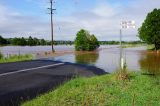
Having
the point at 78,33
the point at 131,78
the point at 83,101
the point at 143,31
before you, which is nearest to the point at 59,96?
the point at 83,101

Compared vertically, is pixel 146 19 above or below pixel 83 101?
above

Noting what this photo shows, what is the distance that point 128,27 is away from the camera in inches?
658

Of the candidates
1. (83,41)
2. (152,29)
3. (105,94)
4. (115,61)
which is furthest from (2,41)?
(105,94)

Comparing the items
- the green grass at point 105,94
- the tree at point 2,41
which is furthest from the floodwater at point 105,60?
the tree at point 2,41

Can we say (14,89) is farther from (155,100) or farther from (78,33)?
(78,33)

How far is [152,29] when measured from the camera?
70375mm

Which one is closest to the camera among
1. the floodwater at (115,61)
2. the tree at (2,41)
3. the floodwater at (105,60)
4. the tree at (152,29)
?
the floodwater at (115,61)

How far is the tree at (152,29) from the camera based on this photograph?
70.3 meters

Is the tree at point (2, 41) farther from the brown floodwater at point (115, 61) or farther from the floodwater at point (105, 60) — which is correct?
the brown floodwater at point (115, 61)

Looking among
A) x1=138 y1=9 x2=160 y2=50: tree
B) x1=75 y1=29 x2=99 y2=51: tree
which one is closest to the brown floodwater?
x1=75 y1=29 x2=99 y2=51: tree

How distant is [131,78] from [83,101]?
5.45m

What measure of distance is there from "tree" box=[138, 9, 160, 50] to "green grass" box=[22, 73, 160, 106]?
5801 centimetres

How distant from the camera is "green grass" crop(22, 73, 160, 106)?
9.98 metres

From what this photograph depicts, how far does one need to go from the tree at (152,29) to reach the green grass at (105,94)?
190 feet
